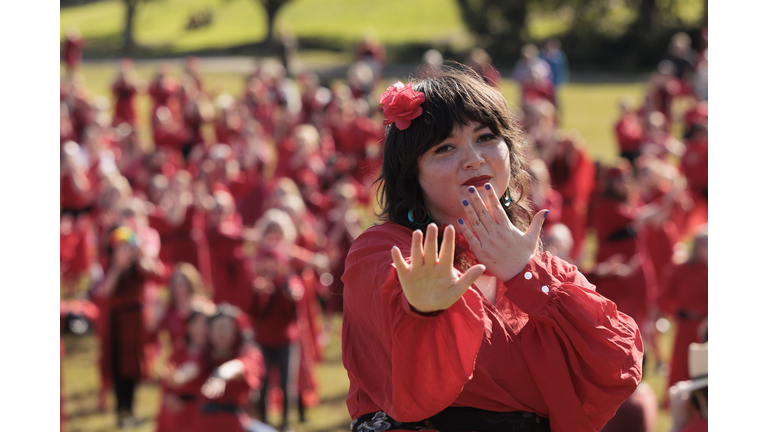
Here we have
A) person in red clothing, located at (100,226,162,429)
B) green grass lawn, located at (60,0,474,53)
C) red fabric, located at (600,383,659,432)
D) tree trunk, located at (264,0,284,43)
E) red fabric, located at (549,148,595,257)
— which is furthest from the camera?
tree trunk, located at (264,0,284,43)

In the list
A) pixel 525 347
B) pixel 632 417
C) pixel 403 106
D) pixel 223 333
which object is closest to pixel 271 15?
pixel 223 333

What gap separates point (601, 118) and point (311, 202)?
43.4 feet

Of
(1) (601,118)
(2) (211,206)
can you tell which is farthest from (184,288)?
(1) (601,118)

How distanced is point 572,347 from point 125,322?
6.26m

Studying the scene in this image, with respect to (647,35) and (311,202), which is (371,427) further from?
(647,35)

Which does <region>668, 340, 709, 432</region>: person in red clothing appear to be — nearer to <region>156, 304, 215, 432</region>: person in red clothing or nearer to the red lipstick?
the red lipstick

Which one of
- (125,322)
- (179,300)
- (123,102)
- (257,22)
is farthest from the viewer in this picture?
(257,22)

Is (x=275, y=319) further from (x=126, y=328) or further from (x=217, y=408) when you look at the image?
(x=217, y=408)

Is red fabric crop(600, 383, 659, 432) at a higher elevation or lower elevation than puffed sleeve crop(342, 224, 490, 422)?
lower

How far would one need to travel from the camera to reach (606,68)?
30812 mm

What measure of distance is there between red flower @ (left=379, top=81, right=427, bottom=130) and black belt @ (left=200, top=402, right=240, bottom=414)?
3803mm

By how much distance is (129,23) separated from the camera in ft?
114

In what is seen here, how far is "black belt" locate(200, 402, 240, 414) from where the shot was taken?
538cm

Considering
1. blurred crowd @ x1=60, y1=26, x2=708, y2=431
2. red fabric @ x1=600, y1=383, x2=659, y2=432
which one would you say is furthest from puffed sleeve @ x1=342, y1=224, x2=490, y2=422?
red fabric @ x1=600, y1=383, x2=659, y2=432
